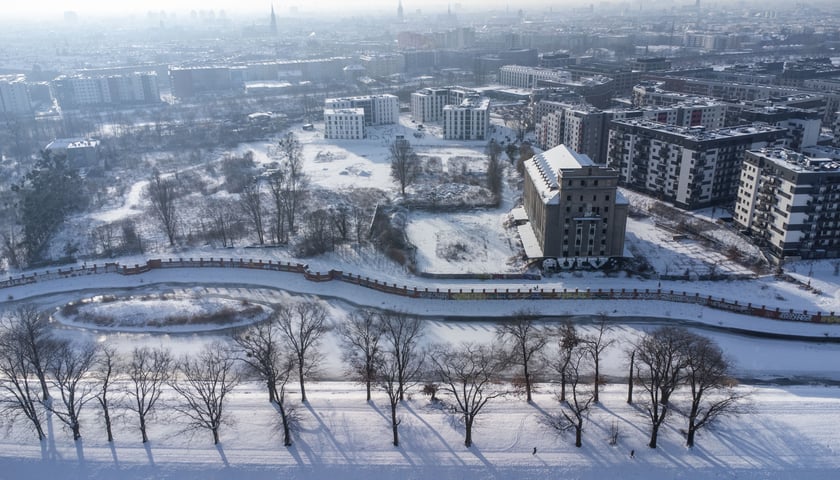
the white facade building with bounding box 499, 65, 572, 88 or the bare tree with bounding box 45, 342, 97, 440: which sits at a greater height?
the white facade building with bounding box 499, 65, 572, 88

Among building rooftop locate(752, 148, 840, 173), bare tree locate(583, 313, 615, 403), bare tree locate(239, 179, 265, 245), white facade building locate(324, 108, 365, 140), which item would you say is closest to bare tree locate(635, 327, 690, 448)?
bare tree locate(583, 313, 615, 403)

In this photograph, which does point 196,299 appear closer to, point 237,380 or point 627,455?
point 237,380

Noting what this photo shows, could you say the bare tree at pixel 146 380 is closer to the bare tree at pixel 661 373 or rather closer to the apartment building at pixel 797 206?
the bare tree at pixel 661 373

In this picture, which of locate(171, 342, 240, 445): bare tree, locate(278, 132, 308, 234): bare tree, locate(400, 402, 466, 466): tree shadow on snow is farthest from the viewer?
locate(278, 132, 308, 234): bare tree

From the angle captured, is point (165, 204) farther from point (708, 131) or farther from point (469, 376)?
point (708, 131)

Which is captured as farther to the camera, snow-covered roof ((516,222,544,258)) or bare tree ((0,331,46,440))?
snow-covered roof ((516,222,544,258))

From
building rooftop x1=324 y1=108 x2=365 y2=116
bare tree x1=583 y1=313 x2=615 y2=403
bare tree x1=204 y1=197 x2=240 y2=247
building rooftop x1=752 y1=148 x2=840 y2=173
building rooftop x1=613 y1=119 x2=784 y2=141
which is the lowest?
bare tree x1=583 y1=313 x2=615 y2=403

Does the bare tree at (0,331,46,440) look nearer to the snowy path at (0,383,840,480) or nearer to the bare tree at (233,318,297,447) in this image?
the snowy path at (0,383,840,480)
